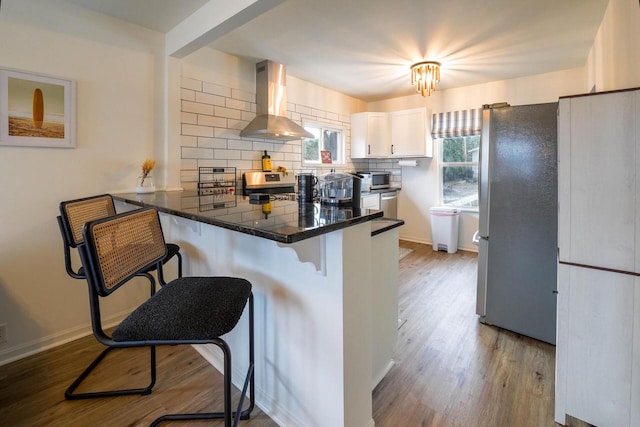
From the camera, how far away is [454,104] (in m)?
4.33

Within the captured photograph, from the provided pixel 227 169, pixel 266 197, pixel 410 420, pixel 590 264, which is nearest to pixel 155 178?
pixel 227 169

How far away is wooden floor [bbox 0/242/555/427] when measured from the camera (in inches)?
57.1

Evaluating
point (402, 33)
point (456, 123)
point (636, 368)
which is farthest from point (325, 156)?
point (636, 368)

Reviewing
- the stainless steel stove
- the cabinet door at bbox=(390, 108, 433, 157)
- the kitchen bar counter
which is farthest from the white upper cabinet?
the kitchen bar counter

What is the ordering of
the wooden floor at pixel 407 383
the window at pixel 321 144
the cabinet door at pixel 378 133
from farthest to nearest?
the cabinet door at pixel 378 133, the window at pixel 321 144, the wooden floor at pixel 407 383

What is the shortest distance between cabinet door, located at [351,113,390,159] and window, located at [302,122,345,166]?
27cm

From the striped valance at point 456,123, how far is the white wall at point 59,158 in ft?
12.1

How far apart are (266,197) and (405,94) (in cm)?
366

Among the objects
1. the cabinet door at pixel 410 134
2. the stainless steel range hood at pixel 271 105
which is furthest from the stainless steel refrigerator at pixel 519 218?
the cabinet door at pixel 410 134

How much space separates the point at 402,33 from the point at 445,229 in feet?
9.02

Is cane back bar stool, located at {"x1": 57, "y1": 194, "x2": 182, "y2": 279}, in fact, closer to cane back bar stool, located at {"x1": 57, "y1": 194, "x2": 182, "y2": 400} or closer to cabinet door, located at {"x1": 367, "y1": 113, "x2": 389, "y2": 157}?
cane back bar stool, located at {"x1": 57, "y1": 194, "x2": 182, "y2": 400}

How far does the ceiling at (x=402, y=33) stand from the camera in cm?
217

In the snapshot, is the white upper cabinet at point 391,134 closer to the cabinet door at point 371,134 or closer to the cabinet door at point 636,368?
the cabinet door at point 371,134

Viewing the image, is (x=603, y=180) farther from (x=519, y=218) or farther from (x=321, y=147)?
(x=321, y=147)
